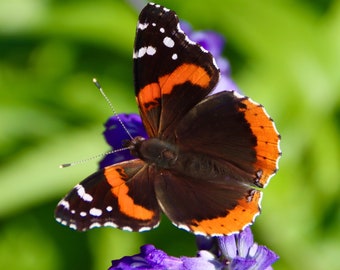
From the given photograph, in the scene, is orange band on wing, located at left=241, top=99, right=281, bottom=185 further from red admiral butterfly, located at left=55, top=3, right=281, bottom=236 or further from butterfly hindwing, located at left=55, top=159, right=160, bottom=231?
butterfly hindwing, located at left=55, top=159, right=160, bottom=231

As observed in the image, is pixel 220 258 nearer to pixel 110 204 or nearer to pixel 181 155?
pixel 110 204

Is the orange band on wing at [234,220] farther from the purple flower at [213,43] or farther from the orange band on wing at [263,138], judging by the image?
the purple flower at [213,43]

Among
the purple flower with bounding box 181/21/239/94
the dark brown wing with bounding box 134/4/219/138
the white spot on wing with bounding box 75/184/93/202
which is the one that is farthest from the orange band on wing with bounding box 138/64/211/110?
the purple flower with bounding box 181/21/239/94

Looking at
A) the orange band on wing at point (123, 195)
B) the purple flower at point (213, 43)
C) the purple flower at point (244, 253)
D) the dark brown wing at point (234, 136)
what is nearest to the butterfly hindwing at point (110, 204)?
the orange band on wing at point (123, 195)

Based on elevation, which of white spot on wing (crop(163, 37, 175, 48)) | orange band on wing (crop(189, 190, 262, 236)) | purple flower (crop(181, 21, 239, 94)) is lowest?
orange band on wing (crop(189, 190, 262, 236))

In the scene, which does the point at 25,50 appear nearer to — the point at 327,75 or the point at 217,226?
the point at 327,75

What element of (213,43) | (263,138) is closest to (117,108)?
(213,43)

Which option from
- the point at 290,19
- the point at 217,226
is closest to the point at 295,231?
the point at 290,19

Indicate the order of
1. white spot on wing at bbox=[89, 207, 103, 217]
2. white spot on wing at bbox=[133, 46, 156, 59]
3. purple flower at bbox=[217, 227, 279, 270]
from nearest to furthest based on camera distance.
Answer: purple flower at bbox=[217, 227, 279, 270]
white spot on wing at bbox=[89, 207, 103, 217]
white spot on wing at bbox=[133, 46, 156, 59]
